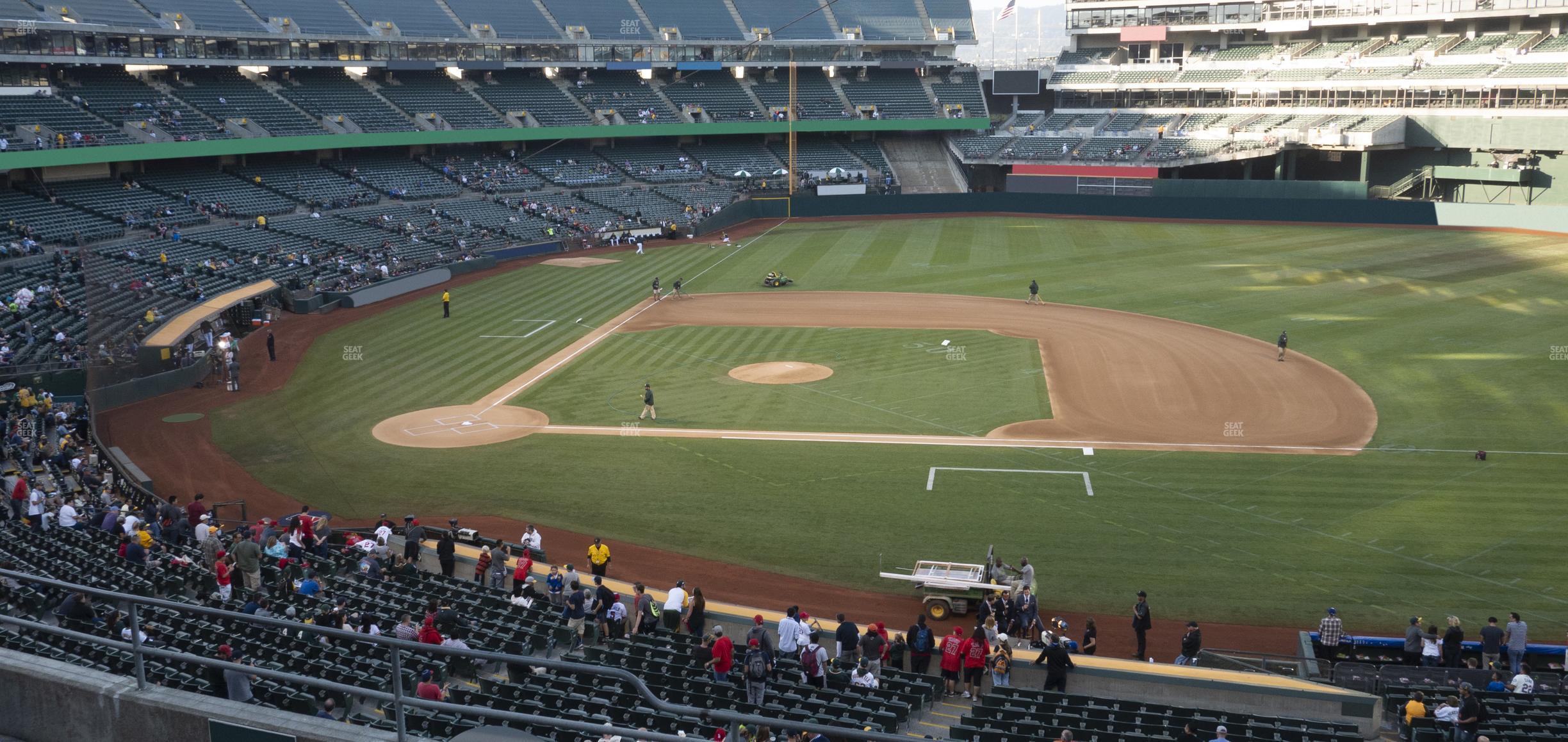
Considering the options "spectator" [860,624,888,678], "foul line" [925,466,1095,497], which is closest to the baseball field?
"foul line" [925,466,1095,497]

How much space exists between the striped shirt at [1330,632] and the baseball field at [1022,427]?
190 centimetres

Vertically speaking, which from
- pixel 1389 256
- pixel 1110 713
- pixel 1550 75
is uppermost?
pixel 1550 75

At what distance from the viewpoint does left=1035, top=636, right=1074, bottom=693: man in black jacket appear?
16.7m

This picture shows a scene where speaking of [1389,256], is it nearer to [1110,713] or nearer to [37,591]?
[1110,713]

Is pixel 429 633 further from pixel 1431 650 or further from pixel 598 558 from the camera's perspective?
pixel 1431 650

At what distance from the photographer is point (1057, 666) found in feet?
54.9

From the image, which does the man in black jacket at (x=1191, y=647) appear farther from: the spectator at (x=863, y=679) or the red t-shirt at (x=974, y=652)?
the spectator at (x=863, y=679)

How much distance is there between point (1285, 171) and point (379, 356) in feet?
216

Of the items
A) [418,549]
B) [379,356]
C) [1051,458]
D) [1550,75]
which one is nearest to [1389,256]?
[1550,75]

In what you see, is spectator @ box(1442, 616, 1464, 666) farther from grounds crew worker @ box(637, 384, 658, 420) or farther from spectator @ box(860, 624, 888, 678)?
grounds crew worker @ box(637, 384, 658, 420)

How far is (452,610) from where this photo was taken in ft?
56.3

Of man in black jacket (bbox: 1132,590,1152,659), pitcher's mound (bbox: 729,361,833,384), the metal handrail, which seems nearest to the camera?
the metal handrail

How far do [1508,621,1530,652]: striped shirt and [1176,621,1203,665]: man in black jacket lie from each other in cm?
462

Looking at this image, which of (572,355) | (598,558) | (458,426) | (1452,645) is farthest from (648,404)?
(1452,645)
